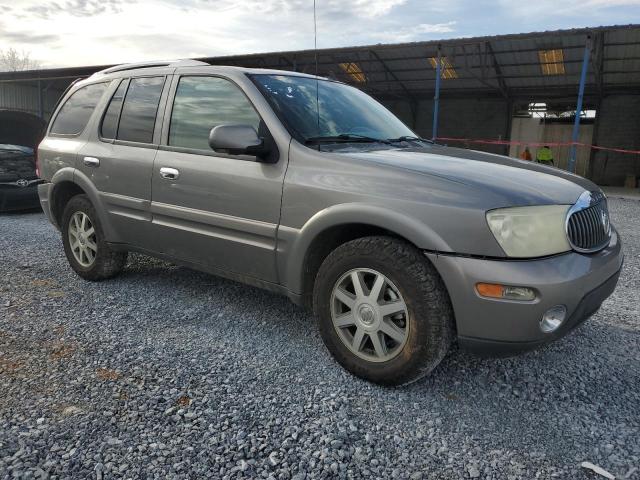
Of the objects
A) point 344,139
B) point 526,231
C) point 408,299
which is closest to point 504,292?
point 526,231

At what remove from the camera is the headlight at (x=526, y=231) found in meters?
2.20

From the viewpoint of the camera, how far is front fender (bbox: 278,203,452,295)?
2.34m

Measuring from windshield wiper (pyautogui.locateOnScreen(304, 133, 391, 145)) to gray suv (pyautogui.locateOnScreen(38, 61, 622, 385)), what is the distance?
0.01 metres

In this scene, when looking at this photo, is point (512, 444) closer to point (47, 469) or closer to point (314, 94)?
point (47, 469)

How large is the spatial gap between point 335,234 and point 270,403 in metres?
0.95

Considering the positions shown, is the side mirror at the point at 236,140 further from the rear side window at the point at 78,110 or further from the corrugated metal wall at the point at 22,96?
the corrugated metal wall at the point at 22,96

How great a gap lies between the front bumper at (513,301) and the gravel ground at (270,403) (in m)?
0.41

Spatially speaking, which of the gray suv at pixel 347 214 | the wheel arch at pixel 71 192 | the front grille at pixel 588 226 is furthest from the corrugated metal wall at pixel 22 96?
the front grille at pixel 588 226

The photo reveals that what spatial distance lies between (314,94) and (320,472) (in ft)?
7.80

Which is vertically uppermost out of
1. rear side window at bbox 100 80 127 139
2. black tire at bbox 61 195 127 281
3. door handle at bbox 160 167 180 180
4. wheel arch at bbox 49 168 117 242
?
rear side window at bbox 100 80 127 139

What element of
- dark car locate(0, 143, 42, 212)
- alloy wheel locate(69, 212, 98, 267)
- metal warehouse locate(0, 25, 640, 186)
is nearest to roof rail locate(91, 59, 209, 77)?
alloy wheel locate(69, 212, 98, 267)

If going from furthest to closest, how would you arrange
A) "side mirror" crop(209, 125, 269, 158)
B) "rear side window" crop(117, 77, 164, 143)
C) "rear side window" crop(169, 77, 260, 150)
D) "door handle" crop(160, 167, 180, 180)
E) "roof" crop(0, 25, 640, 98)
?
"roof" crop(0, 25, 640, 98) → "rear side window" crop(117, 77, 164, 143) → "door handle" crop(160, 167, 180, 180) → "rear side window" crop(169, 77, 260, 150) → "side mirror" crop(209, 125, 269, 158)

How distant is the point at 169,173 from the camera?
11.0ft

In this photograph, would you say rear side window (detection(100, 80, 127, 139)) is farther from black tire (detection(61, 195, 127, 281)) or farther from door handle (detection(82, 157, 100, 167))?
black tire (detection(61, 195, 127, 281))
